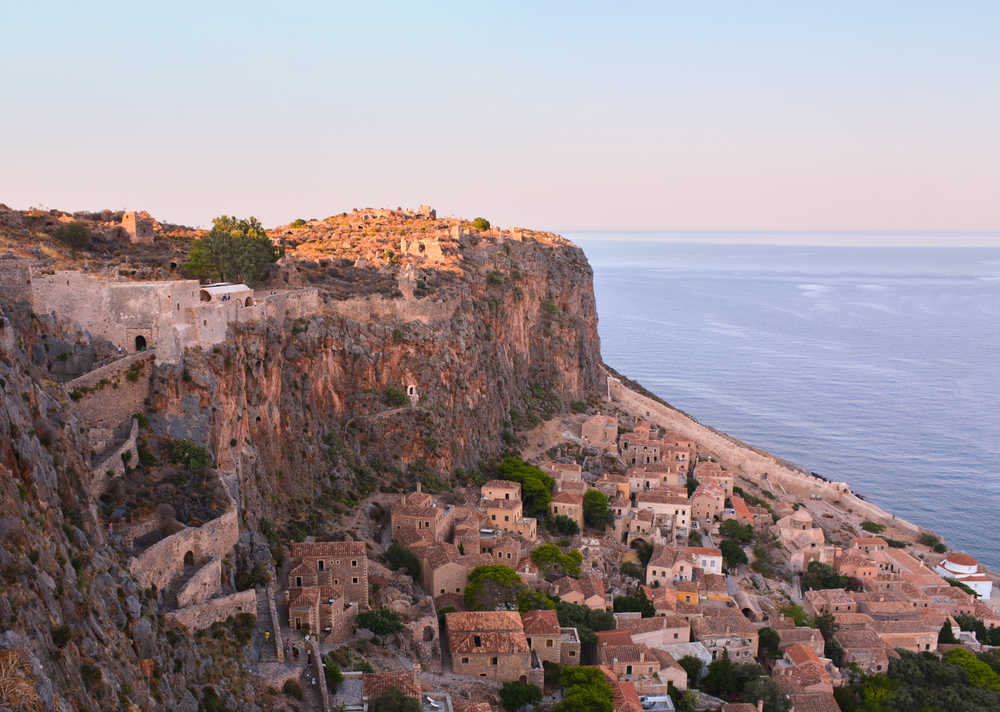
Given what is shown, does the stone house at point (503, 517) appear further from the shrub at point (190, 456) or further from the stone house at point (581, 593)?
the shrub at point (190, 456)

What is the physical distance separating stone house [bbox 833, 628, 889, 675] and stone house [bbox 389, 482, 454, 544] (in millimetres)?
18255

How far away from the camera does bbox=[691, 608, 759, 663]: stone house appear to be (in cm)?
3634

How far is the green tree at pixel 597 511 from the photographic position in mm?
47531

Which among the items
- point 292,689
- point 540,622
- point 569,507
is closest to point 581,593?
point 540,622

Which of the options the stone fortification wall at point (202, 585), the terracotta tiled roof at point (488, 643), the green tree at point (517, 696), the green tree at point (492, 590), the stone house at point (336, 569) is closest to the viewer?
the stone fortification wall at point (202, 585)

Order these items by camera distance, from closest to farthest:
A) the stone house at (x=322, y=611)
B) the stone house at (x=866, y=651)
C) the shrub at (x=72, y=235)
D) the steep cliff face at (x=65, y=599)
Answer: the steep cliff face at (x=65, y=599)
the stone house at (x=322, y=611)
the stone house at (x=866, y=651)
the shrub at (x=72, y=235)

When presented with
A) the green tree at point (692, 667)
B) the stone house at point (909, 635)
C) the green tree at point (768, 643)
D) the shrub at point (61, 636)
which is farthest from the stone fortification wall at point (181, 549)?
the stone house at point (909, 635)

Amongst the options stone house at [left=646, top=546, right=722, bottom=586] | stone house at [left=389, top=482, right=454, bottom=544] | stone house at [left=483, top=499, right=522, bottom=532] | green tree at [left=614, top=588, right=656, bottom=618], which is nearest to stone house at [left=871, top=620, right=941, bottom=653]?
stone house at [left=646, top=546, right=722, bottom=586]

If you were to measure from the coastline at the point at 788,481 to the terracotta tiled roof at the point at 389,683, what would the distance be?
40.9 m

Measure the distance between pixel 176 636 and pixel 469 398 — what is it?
1268 inches

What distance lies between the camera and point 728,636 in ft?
121

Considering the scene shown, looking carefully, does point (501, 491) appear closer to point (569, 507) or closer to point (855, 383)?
point (569, 507)

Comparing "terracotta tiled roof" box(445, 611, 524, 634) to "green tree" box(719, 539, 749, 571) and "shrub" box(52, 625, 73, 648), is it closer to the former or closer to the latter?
"shrub" box(52, 625, 73, 648)

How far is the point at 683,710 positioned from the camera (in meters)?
31.6
